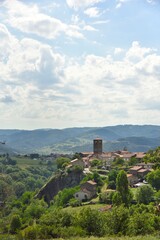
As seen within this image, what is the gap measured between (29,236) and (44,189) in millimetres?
82179

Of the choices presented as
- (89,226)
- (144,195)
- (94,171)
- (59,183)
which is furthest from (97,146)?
(89,226)

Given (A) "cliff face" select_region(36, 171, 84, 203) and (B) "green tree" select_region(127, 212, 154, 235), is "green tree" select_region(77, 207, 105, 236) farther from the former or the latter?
(A) "cliff face" select_region(36, 171, 84, 203)

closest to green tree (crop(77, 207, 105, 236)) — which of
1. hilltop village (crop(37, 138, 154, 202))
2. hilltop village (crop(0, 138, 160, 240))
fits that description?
hilltop village (crop(0, 138, 160, 240))

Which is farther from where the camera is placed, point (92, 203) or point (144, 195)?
point (92, 203)

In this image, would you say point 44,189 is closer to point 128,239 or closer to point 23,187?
point 23,187

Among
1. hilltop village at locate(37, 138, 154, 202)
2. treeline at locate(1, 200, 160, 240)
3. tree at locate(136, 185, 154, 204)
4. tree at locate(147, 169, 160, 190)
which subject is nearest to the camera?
treeline at locate(1, 200, 160, 240)

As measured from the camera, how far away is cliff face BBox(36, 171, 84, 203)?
373 ft

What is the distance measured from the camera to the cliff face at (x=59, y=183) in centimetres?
11375

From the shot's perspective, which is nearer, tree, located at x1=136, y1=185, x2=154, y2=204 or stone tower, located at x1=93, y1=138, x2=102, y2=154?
tree, located at x1=136, y1=185, x2=154, y2=204

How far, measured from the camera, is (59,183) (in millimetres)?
116938

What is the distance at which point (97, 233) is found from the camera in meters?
38.7

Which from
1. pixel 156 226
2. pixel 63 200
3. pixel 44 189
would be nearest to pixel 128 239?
pixel 156 226

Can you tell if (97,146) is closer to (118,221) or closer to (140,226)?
(140,226)

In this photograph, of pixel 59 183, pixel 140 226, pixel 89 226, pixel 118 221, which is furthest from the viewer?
pixel 59 183
